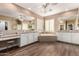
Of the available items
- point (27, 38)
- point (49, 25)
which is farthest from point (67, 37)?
point (27, 38)

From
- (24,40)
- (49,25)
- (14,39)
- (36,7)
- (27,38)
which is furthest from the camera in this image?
(27,38)

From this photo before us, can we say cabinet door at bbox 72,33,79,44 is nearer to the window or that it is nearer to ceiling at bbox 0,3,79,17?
the window

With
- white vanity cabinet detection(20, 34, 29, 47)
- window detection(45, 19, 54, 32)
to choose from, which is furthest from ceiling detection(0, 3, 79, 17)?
white vanity cabinet detection(20, 34, 29, 47)

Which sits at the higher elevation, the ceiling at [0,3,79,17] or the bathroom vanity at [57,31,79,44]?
the ceiling at [0,3,79,17]

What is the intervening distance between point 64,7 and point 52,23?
84 centimetres

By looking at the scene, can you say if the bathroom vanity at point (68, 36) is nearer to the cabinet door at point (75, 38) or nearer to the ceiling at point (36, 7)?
the cabinet door at point (75, 38)

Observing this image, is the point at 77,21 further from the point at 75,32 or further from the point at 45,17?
the point at 45,17

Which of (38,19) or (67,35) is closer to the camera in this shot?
(67,35)

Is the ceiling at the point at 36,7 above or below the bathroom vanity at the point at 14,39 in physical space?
above

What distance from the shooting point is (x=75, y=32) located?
4516mm

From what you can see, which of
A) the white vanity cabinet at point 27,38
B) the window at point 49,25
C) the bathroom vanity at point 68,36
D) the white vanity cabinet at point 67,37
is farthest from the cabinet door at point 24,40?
the white vanity cabinet at point 67,37

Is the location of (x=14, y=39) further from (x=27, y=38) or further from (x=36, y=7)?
(x=36, y=7)

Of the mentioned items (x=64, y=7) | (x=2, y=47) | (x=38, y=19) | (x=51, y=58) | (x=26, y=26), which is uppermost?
(x=64, y=7)

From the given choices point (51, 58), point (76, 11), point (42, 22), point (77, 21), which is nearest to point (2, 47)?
point (51, 58)
